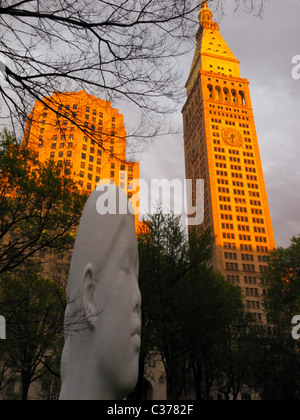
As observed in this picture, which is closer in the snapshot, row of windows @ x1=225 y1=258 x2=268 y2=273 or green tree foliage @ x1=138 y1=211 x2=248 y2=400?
green tree foliage @ x1=138 y1=211 x2=248 y2=400

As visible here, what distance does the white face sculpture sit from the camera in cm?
605

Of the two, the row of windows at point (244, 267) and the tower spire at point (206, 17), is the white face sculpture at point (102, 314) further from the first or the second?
the row of windows at point (244, 267)

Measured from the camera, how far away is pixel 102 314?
6.30m

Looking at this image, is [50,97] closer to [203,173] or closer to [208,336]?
[208,336]

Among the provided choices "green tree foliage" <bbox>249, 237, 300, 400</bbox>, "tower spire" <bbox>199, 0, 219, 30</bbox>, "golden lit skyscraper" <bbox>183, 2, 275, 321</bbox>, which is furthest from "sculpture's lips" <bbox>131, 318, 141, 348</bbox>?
"golden lit skyscraper" <bbox>183, 2, 275, 321</bbox>

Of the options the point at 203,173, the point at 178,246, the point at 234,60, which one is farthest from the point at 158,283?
the point at 234,60

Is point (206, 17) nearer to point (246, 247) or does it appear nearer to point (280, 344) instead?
point (280, 344)

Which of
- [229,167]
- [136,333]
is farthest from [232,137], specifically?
[136,333]

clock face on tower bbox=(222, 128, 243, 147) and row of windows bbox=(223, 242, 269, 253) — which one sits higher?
clock face on tower bbox=(222, 128, 243, 147)

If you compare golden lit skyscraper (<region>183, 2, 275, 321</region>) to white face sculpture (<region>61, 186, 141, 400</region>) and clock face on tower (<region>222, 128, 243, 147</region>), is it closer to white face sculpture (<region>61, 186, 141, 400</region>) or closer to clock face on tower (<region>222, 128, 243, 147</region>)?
clock face on tower (<region>222, 128, 243, 147</region>)

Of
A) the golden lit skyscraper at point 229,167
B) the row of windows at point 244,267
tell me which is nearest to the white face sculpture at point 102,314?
the golden lit skyscraper at point 229,167

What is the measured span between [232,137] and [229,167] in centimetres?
961

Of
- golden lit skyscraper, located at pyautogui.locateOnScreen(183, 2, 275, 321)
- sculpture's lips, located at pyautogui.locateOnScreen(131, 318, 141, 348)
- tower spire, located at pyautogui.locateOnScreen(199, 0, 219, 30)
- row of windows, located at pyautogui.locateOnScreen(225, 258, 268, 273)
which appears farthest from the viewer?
golden lit skyscraper, located at pyautogui.locateOnScreen(183, 2, 275, 321)

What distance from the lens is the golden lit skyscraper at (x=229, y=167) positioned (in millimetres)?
74812
